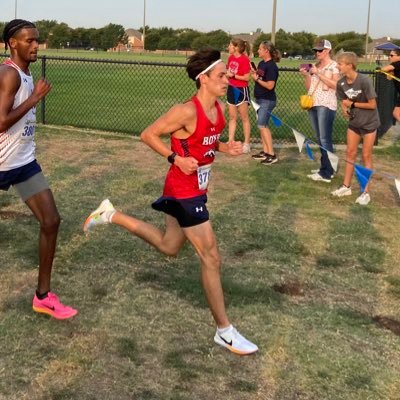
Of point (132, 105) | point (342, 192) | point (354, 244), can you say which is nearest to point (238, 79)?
point (342, 192)

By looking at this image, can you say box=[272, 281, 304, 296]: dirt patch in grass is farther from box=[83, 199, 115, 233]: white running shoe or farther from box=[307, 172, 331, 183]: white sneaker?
box=[307, 172, 331, 183]: white sneaker

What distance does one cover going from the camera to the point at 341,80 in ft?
23.3

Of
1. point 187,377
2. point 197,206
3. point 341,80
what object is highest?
point 341,80

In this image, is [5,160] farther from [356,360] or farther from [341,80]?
[341,80]

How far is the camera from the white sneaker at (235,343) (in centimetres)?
359

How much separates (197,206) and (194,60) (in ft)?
2.95

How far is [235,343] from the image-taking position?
360 centimetres

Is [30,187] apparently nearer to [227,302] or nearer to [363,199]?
[227,302]

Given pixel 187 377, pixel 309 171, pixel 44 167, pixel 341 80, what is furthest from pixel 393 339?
pixel 44 167

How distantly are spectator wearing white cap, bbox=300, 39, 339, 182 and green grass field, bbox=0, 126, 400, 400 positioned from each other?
3.11ft

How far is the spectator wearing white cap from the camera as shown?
758 cm

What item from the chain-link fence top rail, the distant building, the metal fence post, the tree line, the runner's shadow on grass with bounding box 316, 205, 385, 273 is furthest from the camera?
the distant building

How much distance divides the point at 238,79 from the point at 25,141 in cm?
588

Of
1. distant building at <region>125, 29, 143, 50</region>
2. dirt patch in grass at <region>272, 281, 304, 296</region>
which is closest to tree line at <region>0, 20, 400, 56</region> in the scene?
distant building at <region>125, 29, 143, 50</region>
